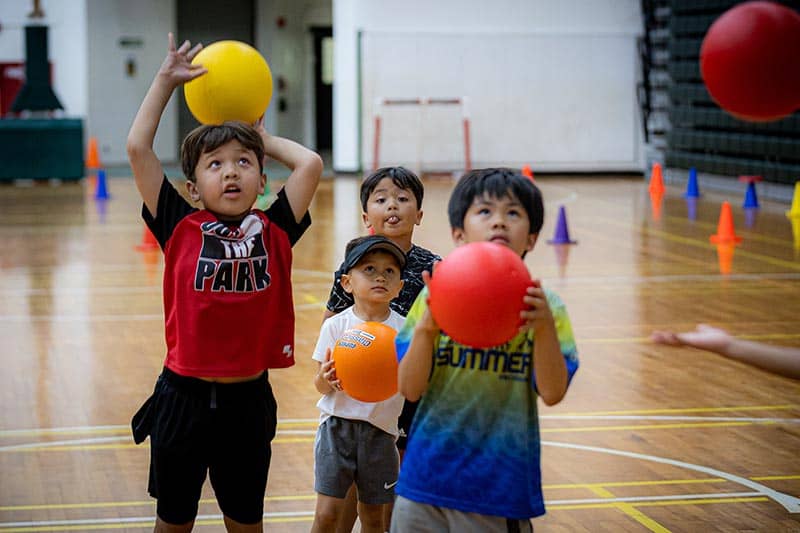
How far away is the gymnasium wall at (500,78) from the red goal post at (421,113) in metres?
0.12

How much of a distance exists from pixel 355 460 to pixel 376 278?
600 mm

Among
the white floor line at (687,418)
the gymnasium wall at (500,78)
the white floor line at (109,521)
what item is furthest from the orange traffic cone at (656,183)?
the white floor line at (109,521)

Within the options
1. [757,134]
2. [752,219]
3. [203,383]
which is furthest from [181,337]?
[757,134]

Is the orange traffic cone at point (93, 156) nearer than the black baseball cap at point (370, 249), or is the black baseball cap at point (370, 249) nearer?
the black baseball cap at point (370, 249)

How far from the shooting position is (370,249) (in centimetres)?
395

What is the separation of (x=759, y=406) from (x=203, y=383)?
402 centimetres

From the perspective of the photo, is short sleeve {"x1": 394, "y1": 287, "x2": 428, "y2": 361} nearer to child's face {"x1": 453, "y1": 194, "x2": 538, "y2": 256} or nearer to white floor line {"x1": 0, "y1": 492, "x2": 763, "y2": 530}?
child's face {"x1": 453, "y1": 194, "x2": 538, "y2": 256}

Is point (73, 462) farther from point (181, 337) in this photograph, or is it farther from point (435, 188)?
point (435, 188)

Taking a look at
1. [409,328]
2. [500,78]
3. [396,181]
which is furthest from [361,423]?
[500,78]

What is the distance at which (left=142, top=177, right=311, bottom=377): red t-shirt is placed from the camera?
11.8 feet

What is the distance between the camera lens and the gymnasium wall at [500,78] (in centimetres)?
2334

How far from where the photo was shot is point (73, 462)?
224 inches

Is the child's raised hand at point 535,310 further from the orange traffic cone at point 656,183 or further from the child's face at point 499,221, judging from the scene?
the orange traffic cone at point 656,183

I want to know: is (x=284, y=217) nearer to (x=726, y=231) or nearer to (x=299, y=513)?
(x=299, y=513)
